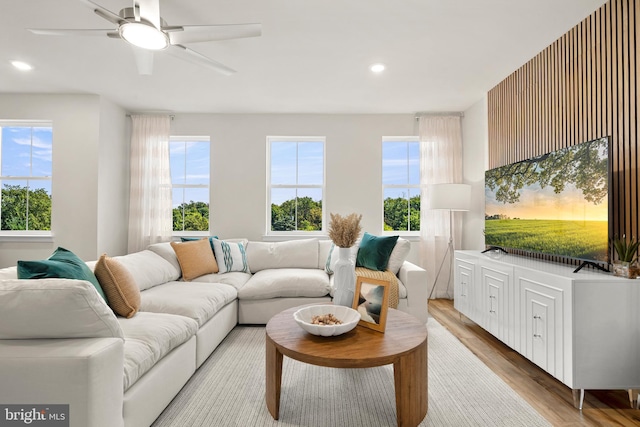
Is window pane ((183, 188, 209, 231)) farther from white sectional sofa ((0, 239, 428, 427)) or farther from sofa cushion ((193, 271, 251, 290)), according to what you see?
white sectional sofa ((0, 239, 428, 427))

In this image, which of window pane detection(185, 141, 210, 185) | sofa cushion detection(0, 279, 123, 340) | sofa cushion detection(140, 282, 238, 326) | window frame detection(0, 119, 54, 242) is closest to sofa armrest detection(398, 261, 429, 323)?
sofa cushion detection(140, 282, 238, 326)

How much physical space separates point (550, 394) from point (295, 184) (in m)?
3.64

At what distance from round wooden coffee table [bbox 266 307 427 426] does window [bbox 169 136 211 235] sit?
3314 millimetres

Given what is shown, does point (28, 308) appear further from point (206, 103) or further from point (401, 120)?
point (401, 120)

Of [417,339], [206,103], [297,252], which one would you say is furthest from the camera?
[206,103]

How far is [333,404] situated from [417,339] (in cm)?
63

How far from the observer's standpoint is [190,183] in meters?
4.87

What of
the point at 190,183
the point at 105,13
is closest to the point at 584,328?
the point at 105,13

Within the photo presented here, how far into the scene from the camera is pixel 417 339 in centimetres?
177

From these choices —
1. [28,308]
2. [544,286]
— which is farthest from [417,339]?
[28,308]

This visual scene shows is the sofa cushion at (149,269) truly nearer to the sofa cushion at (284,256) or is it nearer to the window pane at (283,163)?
the sofa cushion at (284,256)

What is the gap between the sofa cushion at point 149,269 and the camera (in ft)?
9.30

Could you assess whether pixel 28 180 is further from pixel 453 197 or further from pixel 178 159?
pixel 453 197

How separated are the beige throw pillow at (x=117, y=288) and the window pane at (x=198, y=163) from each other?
9.27 ft
